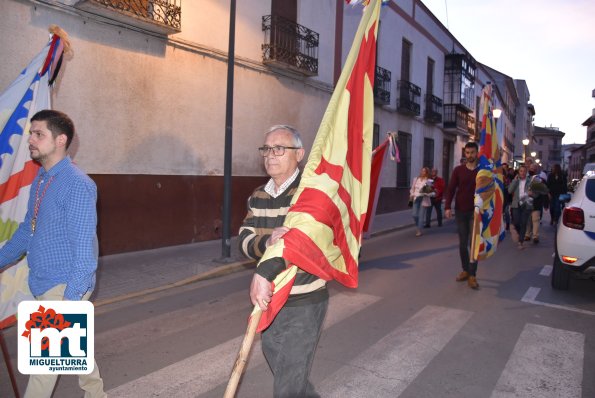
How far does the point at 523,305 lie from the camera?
19.4ft

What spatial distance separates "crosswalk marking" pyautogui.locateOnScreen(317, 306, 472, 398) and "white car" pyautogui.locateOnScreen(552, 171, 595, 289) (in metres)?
1.84

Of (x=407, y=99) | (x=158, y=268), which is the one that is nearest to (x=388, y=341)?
(x=158, y=268)

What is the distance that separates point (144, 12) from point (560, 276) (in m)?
8.37

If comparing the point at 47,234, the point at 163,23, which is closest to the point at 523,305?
the point at 47,234

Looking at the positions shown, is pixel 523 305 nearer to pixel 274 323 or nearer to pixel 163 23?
pixel 274 323

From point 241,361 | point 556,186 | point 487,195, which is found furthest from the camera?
point 556,186

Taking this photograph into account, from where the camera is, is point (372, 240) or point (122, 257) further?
point (372, 240)

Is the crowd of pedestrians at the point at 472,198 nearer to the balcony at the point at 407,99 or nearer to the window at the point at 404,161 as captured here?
the window at the point at 404,161

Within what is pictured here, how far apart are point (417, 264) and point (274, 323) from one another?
660cm

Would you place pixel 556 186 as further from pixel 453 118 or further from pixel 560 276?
pixel 453 118

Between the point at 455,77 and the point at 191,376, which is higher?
the point at 455,77

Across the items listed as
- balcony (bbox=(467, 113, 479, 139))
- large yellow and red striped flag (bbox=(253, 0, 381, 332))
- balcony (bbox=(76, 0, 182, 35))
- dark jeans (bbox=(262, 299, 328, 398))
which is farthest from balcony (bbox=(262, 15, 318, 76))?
balcony (bbox=(467, 113, 479, 139))

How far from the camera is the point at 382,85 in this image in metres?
17.9

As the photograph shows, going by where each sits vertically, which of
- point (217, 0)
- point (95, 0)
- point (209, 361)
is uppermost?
point (217, 0)
